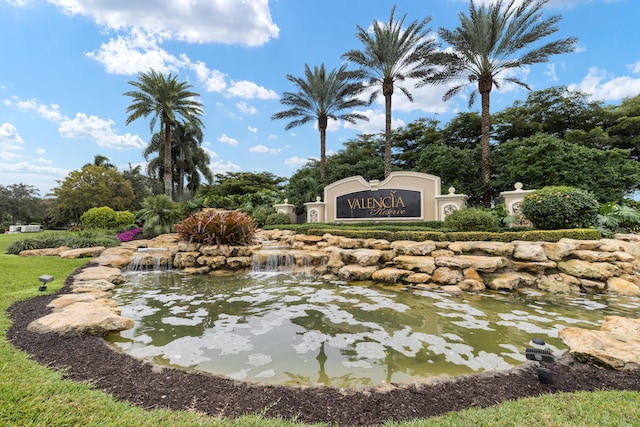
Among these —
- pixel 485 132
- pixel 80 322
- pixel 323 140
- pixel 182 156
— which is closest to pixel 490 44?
pixel 485 132

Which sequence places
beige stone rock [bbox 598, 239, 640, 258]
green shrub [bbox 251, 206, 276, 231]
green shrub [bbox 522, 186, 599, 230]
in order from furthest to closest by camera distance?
green shrub [bbox 251, 206, 276, 231] < green shrub [bbox 522, 186, 599, 230] < beige stone rock [bbox 598, 239, 640, 258]

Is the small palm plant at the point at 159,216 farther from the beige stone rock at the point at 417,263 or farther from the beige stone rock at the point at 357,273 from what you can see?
the beige stone rock at the point at 417,263

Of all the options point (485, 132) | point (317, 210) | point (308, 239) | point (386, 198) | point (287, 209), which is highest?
point (485, 132)

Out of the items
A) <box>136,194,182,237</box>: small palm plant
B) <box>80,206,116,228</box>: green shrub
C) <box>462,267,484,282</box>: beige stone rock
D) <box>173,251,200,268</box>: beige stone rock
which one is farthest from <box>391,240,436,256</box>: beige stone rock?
<box>80,206,116,228</box>: green shrub

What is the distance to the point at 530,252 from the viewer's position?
6852 millimetres

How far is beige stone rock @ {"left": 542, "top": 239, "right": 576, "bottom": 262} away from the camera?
22.3 feet

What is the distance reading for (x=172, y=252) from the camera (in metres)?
9.51

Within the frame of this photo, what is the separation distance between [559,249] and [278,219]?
41.6 feet

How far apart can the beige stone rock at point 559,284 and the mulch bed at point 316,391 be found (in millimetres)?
4228

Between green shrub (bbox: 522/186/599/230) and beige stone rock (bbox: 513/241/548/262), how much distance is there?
5.50 ft

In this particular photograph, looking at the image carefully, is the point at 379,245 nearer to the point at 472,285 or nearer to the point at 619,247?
the point at 472,285

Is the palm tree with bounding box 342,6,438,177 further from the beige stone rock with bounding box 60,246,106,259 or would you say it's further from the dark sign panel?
the beige stone rock with bounding box 60,246,106,259

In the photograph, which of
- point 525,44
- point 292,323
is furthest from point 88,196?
point 525,44

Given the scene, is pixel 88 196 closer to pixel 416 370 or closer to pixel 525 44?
pixel 416 370
